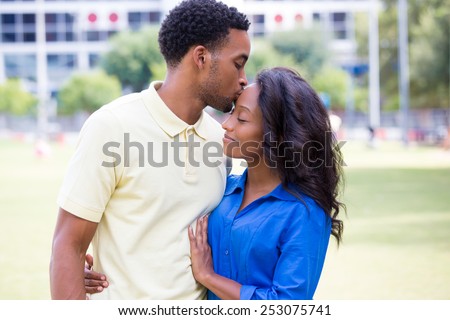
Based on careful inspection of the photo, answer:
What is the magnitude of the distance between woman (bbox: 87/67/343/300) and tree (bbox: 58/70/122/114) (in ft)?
139

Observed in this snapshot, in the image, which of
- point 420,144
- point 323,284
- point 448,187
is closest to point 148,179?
point 323,284

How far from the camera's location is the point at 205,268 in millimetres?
2854

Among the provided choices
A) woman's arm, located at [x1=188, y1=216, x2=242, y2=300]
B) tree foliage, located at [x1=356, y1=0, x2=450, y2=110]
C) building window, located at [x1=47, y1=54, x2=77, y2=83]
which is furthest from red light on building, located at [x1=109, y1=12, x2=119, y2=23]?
woman's arm, located at [x1=188, y1=216, x2=242, y2=300]

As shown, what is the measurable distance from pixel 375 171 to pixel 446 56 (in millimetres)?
20855

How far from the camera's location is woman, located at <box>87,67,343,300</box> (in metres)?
2.71

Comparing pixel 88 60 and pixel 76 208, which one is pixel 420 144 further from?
pixel 76 208

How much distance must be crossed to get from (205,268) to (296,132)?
0.68 meters

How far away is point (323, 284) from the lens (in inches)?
282

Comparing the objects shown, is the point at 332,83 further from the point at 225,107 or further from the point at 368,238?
the point at 225,107

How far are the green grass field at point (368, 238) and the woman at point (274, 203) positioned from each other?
396 cm

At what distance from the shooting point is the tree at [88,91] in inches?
1780

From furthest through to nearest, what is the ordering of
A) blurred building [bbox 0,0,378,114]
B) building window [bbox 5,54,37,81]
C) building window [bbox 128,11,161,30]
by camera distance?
1. building window [bbox 5,54,37,81]
2. building window [bbox 128,11,161,30]
3. blurred building [bbox 0,0,378,114]

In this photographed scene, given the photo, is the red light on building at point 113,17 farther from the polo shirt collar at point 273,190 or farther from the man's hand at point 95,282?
the man's hand at point 95,282

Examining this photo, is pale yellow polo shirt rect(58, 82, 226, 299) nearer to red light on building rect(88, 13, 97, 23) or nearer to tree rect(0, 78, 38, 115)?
red light on building rect(88, 13, 97, 23)
